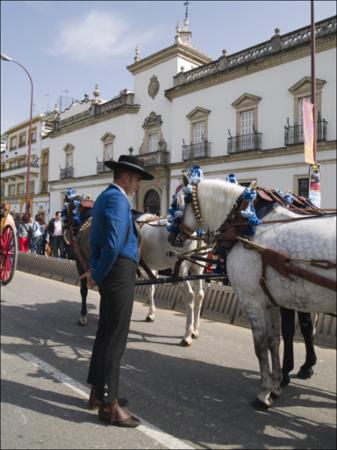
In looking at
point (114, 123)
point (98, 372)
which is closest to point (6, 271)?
point (98, 372)

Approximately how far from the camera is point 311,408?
3.62 metres

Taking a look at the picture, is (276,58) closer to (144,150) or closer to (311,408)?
(144,150)

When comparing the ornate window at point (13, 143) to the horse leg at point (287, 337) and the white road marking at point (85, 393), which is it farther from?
the horse leg at point (287, 337)

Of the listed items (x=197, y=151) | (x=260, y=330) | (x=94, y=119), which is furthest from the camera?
(x=94, y=119)

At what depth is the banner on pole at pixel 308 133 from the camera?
7223mm

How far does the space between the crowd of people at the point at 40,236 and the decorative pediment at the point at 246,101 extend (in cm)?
1157

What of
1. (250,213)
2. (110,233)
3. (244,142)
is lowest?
(110,233)

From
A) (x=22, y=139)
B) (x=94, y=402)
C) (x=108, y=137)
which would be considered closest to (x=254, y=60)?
(x=108, y=137)

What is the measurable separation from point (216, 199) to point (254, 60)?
18.4m

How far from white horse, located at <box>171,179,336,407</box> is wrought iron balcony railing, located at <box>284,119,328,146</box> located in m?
15.2

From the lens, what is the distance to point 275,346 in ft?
11.2

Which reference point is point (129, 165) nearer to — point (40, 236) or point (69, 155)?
point (40, 236)

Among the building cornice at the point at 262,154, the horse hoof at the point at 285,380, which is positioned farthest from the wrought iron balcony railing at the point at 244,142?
the horse hoof at the point at 285,380

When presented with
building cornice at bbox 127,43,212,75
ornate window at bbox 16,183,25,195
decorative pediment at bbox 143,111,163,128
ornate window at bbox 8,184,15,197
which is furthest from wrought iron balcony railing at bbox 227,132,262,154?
ornate window at bbox 8,184,15,197
